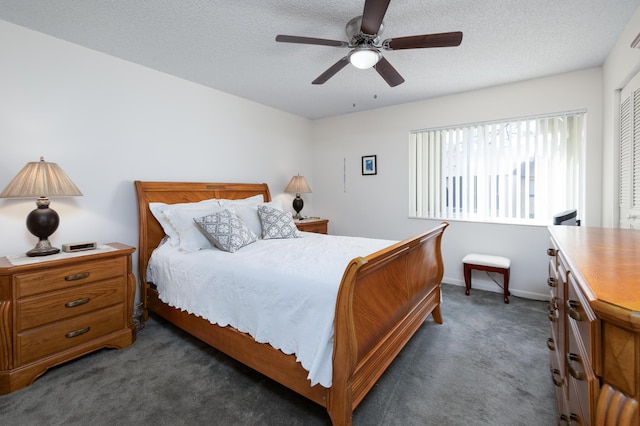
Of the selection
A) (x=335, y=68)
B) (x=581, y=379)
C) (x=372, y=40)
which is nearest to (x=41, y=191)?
(x=335, y=68)

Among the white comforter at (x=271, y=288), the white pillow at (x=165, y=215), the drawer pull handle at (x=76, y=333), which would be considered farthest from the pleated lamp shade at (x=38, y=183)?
the drawer pull handle at (x=76, y=333)

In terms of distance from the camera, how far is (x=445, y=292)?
360 cm

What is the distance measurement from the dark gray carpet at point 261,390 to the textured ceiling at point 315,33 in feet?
8.36

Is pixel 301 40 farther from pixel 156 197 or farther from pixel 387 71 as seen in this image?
pixel 156 197

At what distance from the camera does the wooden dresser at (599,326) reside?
624 millimetres

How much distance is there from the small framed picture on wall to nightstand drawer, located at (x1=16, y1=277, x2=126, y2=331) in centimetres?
348

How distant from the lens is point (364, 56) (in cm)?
207

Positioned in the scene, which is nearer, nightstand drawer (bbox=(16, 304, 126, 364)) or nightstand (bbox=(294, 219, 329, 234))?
nightstand drawer (bbox=(16, 304, 126, 364))

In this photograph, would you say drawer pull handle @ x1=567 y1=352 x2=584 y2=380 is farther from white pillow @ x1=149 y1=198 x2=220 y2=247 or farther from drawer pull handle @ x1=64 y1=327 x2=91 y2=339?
drawer pull handle @ x1=64 y1=327 x2=91 y2=339

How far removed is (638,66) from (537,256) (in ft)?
6.68

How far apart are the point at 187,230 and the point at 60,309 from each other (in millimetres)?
1012

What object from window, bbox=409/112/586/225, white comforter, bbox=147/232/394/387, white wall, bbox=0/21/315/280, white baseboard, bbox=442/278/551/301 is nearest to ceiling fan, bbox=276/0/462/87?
white comforter, bbox=147/232/394/387

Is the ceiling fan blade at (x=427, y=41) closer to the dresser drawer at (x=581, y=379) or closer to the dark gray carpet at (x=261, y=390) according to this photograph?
the dresser drawer at (x=581, y=379)

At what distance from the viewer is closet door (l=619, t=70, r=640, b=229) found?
7.11ft
